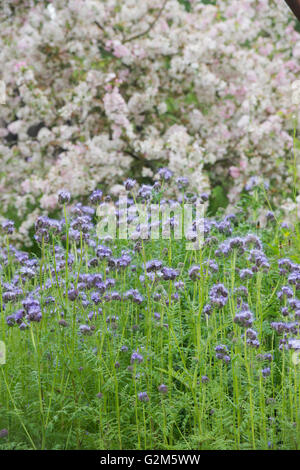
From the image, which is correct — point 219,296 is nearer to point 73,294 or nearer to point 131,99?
point 73,294

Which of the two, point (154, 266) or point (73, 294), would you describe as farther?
point (73, 294)

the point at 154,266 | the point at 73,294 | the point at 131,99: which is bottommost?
the point at 73,294

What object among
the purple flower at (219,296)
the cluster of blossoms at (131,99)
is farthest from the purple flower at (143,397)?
the cluster of blossoms at (131,99)

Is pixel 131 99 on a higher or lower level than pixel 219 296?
higher

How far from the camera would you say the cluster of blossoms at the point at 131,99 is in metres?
6.54

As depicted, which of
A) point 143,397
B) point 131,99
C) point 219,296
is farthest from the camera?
point 131,99

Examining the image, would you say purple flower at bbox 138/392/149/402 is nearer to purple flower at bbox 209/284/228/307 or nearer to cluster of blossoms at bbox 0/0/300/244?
purple flower at bbox 209/284/228/307

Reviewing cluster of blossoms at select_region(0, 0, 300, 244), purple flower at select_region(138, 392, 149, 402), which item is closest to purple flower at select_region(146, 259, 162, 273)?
purple flower at select_region(138, 392, 149, 402)

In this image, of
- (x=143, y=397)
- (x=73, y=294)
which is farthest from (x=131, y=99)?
(x=143, y=397)

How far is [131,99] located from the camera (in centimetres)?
678

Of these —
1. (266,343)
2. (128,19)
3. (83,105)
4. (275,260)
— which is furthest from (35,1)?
(266,343)

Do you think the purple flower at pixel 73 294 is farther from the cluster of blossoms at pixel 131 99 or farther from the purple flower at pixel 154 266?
the cluster of blossoms at pixel 131 99

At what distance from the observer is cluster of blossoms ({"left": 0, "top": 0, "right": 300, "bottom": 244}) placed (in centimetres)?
654

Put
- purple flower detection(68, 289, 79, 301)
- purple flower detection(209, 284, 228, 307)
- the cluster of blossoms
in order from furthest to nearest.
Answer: the cluster of blossoms
purple flower detection(68, 289, 79, 301)
purple flower detection(209, 284, 228, 307)
